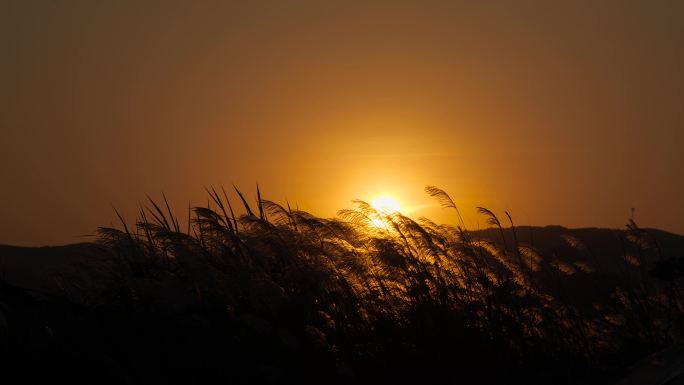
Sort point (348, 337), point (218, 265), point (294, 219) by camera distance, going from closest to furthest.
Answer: point (348, 337), point (218, 265), point (294, 219)

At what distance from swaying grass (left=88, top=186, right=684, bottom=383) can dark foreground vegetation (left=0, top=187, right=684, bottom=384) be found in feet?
0.05

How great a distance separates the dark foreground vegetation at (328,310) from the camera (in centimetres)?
381

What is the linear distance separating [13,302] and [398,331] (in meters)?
2.48

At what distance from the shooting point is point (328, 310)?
4715 millimetres

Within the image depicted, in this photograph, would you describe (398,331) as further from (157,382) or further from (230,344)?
(157,382)

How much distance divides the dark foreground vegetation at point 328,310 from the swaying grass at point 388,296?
0.6 inches

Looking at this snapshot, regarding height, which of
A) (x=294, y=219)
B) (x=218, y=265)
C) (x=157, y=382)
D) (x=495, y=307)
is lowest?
(x=157, y=382)

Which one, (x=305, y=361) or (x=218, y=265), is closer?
(x=305, y=361)

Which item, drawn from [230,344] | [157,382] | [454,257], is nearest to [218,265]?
[230,344]

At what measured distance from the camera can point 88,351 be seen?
370cm

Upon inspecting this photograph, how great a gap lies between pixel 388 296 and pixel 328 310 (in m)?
0.63

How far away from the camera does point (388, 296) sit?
513cm

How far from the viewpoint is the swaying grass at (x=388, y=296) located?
4.24m

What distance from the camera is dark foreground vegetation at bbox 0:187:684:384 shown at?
3809mm
